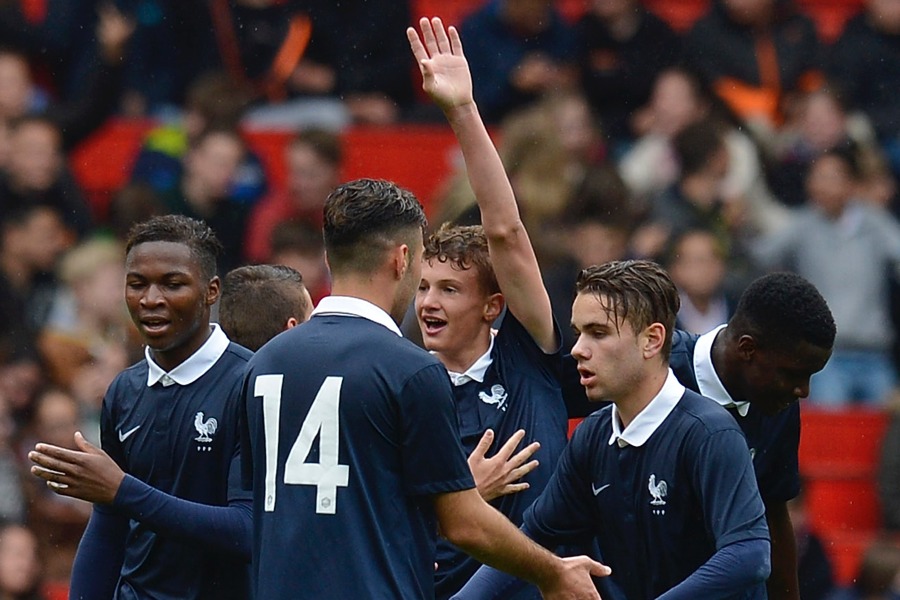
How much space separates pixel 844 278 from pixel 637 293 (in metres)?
5.84

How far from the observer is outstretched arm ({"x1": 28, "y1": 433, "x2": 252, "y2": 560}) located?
481 centimetres

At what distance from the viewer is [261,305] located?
18.8ft

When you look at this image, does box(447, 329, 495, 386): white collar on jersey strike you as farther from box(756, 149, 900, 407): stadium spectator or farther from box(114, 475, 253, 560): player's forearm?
box(756, 149, 900, 407): stadium spectator

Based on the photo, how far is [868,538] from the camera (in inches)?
375

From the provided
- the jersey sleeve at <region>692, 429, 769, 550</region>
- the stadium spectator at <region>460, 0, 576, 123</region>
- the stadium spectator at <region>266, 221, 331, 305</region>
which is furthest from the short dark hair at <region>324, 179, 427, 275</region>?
the stadium spectator at <region>460, 0, 576, 123</region>

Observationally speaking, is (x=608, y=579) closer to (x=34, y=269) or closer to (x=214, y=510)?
(x=214, y=510)

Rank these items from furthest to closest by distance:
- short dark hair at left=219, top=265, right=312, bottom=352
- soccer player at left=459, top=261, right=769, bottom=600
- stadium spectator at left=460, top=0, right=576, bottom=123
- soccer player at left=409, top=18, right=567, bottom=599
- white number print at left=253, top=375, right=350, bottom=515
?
stadium spectator at left=460, top=0, right=576, bottom=123, short dark hair at left=219, top=265, right=312, bottom=352, soccer player at left=409, top=18, right=567, bottom=599, soccer player at left=459, top=261, right=769, bottom=600, white number print at left=253, top=375, right=350, bottom=515

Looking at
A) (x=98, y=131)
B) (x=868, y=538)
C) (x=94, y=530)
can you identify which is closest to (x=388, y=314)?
(x=94, y=530)

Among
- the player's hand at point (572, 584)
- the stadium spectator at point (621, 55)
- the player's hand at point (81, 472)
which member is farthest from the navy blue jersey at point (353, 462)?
the stadium spectator at point (621, 55)

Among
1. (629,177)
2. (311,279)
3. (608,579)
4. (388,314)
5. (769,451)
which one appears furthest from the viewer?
(629,177)

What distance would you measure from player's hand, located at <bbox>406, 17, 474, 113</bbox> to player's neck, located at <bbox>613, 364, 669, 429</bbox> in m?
0.99

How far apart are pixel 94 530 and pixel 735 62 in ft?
23.0

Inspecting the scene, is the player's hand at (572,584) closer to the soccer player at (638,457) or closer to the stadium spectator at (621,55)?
the soccer player at (638,457)

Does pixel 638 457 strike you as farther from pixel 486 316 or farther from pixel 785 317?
pixel 486 316
